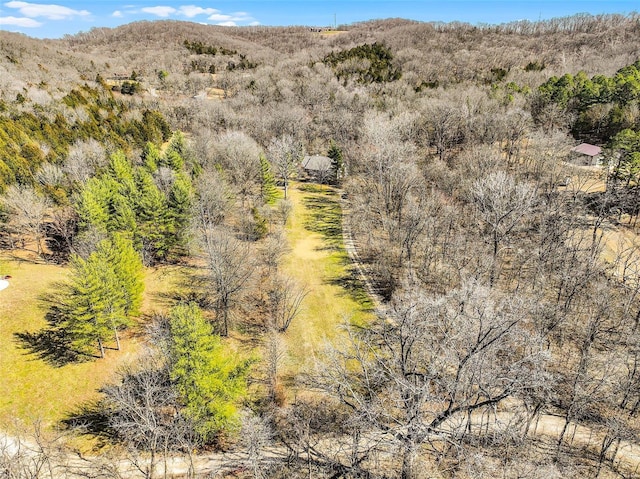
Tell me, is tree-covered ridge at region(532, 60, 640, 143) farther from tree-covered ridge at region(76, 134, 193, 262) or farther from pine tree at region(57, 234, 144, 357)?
pine tree at region(57, 234, 144, 357)

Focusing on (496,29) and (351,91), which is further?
(496,29)

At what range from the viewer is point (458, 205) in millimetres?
46312

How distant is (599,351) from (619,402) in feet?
19.0

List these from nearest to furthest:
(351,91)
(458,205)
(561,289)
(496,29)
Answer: (561,289) → (458,205) → (351,91) → (496,29)

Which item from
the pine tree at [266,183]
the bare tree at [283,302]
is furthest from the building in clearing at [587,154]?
the bare tree at [283,302]

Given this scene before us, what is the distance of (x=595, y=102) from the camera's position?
201 ft

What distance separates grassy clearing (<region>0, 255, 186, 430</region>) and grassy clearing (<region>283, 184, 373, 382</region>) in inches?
518

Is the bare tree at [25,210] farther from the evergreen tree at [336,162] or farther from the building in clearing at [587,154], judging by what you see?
the building in clearing at [587,154]

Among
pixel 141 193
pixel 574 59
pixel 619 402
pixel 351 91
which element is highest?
pixel 574 59

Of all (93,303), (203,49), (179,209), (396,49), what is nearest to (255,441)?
(93,303)

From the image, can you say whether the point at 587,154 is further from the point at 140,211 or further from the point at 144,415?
the point at 144,415

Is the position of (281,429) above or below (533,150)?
below

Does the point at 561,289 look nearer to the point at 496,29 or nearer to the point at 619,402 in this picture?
the point at 619,402

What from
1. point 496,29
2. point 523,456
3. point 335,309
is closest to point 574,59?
point 496,29
